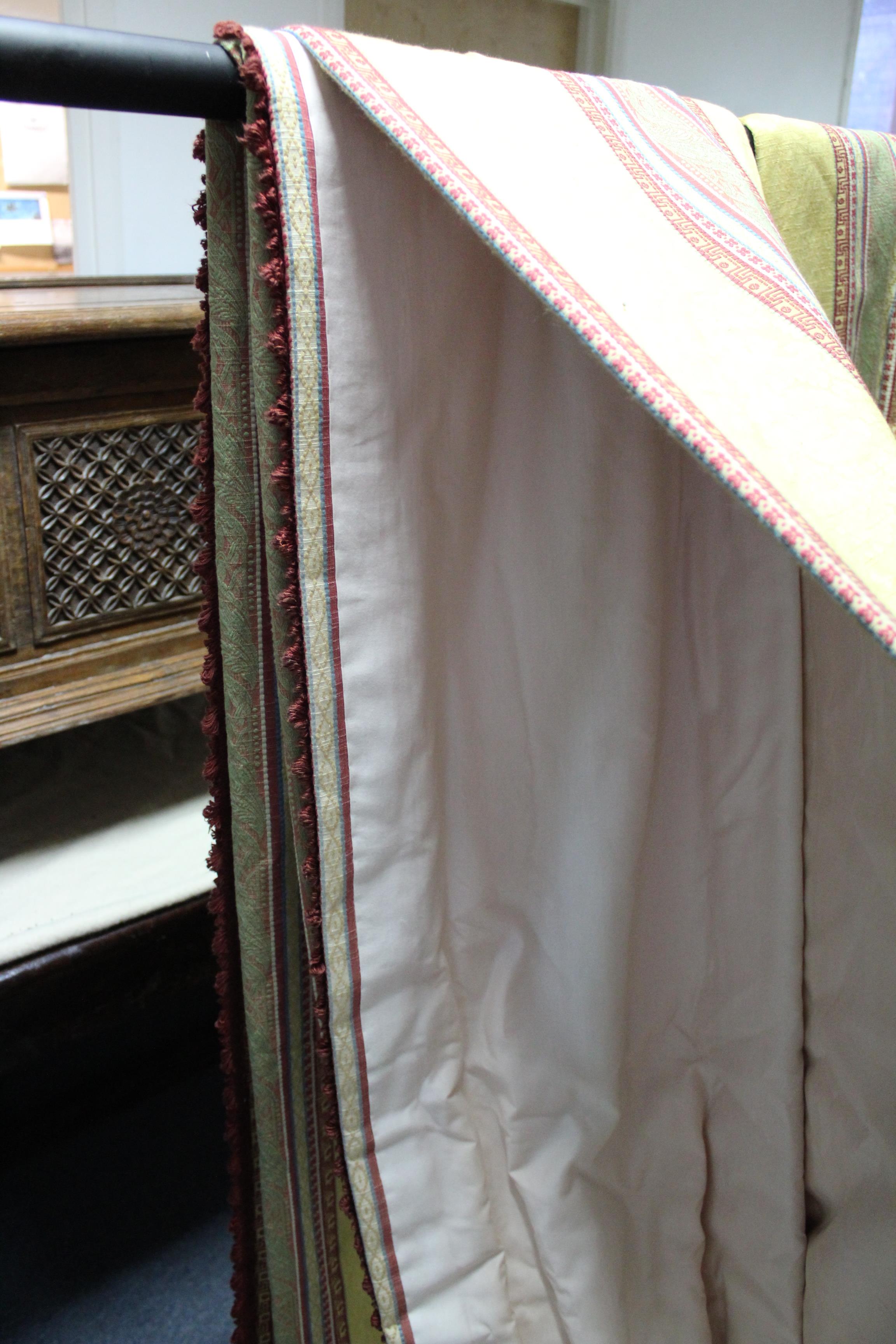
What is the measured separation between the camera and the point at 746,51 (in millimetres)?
3445

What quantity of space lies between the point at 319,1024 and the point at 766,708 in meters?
0.29

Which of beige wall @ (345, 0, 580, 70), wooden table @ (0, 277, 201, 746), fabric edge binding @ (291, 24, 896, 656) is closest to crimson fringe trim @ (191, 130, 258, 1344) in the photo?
fabric edge binding @ (291, 24, 896, 656)

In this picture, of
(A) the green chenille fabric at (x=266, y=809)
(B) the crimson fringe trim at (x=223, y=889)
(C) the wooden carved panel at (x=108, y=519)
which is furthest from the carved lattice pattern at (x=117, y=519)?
(A) the green chenille fabric at (x=266, y=809)

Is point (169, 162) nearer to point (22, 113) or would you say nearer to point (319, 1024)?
point (22, 113)

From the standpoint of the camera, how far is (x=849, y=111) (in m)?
3.89

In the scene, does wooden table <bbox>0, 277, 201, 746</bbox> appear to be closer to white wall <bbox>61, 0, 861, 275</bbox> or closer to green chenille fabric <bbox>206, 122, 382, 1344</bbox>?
green chenille fabric <bbox>206, 122, 382, 1344</bbox>

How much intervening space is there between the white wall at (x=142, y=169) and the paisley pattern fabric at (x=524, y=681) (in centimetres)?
Result: 169

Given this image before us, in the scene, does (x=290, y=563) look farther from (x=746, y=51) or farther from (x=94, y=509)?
(x=746, y=51)

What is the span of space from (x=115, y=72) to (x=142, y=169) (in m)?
1.85

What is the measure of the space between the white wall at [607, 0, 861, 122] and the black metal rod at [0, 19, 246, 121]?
2.95 meters

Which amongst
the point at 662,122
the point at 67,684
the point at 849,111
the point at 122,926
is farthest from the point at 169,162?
the point at 849,111

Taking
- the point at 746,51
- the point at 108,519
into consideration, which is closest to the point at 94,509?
the point at 108,519

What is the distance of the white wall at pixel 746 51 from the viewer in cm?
299

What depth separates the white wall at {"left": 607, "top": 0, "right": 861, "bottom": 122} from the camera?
9.82ft
